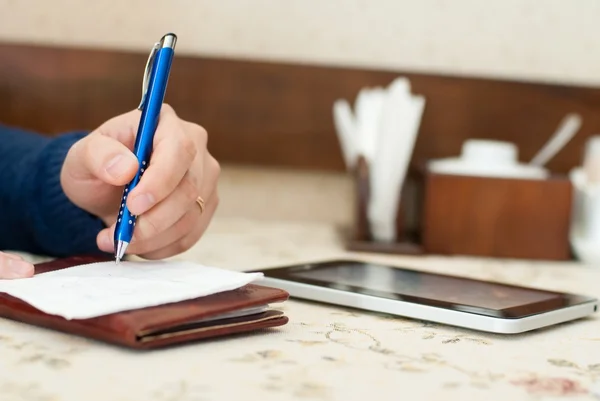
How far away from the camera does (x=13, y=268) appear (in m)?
0.63

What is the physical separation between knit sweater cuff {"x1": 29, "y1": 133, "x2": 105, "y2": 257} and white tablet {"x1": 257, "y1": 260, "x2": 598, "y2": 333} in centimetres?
19

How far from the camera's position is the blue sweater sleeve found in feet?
2.75

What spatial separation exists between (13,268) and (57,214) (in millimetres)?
219

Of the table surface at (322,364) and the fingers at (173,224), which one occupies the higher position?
the fingers at (173,224)

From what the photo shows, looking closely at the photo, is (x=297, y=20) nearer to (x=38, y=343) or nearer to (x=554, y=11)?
(x=554, y=11)

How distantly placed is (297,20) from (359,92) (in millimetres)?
150

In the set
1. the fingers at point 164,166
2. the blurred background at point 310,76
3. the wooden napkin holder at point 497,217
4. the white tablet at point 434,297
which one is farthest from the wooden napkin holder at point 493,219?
the fingers at point 164,166

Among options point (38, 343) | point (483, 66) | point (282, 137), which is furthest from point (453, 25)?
point (38, 343)

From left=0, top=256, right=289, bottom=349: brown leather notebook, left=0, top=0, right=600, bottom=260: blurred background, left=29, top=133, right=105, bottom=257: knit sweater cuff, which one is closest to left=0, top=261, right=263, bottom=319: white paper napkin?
left=0, top=256, right=289, bottom=349: brown leather notebook

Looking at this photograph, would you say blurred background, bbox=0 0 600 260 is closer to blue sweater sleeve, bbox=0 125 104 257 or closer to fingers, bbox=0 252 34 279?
blue sweater sleeve, bbox=0 125 104 257

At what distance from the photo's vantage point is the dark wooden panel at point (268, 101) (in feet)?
4.32

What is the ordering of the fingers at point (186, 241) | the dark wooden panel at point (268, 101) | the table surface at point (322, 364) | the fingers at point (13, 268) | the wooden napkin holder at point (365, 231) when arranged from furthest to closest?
the dark wooden panel at point (268, 101) → the wooden napkin holder at point (365, 231) → the fingers at point (186, 241) → the fingers at point (13, 268) → the table surface at point (322, 364)

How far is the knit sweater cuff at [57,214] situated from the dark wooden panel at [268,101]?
1.47ft

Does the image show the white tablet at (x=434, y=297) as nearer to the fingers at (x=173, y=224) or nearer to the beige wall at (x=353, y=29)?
the fingers at (x=173, y=224)
